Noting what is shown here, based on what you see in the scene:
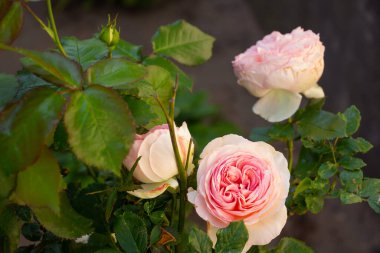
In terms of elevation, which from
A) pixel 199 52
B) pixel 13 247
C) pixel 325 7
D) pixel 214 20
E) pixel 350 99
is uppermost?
pixel 199 52

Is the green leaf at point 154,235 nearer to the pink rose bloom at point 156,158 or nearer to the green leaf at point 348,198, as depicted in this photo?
the pink rose bloom at point 156,158

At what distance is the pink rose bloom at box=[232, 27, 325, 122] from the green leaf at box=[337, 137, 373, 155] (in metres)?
0.06

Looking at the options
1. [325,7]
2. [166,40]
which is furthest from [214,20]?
[166,40]

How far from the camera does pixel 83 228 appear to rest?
0.57 meters

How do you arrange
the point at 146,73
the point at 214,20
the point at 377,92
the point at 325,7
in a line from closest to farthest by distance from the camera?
the point at 146,73
the point at 377,92
the point at 325,7
the point at 214,20

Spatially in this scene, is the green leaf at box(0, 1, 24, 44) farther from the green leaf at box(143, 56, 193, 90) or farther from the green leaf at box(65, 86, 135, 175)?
the green leaf at box(143, 56, 193, 90)

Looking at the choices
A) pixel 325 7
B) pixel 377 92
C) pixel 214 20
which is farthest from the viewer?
pixel 214 20

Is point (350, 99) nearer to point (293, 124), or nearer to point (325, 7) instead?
point (325, 7)

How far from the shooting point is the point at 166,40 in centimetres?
75

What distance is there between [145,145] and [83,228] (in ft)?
0.34

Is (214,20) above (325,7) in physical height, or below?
below

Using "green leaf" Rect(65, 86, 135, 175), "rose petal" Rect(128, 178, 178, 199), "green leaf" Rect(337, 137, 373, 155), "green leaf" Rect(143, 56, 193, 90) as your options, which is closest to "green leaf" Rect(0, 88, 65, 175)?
"green leaf" Rect(65, 86, 135, 175)

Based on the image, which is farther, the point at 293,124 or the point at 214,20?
the point at 214,20

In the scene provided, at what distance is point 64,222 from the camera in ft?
1.84
